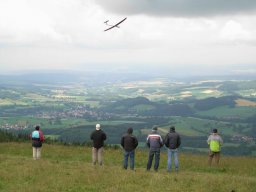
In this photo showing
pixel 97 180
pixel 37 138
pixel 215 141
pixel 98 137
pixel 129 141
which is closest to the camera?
pixel 97 180

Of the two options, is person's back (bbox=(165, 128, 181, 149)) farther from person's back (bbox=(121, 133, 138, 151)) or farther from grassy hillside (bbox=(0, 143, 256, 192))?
grassy hillside (bbox=(0, 143, 256, 192))

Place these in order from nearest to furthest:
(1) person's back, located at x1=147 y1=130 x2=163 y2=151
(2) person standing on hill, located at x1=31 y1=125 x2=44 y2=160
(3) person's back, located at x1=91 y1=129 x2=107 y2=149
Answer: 1. (1) person's back, located at x1=147 y1=130 x2=163 y2=151
2. (3) person's back, located at x1=91 y1=129 x2=107 y2=149
3. (2) person standing on hill, located at x1=31 y1=125 x2=44 y2=160

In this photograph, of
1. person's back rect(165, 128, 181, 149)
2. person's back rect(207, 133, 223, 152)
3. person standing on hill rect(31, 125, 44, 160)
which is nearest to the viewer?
person's back rect(165, 128, 181, 149)

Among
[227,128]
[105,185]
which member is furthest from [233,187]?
[227,128]

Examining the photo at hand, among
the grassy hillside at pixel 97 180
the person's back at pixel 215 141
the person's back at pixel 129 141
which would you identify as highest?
the person's back at pixel 129 141

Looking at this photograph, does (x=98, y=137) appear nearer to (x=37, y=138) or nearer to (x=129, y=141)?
(x=129, y=141)

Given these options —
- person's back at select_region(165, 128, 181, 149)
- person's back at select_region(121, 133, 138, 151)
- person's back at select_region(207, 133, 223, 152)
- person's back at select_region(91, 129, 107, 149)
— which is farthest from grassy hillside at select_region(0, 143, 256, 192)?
person's back at select_region(207, 133, 223, 152)

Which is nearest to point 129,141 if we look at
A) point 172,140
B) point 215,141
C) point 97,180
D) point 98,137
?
point 98,137

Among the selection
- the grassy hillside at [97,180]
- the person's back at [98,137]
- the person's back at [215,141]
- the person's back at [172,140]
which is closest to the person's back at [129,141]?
the person's back at [98,137]

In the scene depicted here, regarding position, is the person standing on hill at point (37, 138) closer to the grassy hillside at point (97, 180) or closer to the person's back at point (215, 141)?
the grassy hillside at point (97, 180)

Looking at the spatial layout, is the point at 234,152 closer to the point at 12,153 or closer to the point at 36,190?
the point at 12,153

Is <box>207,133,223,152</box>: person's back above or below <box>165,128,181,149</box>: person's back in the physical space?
below
